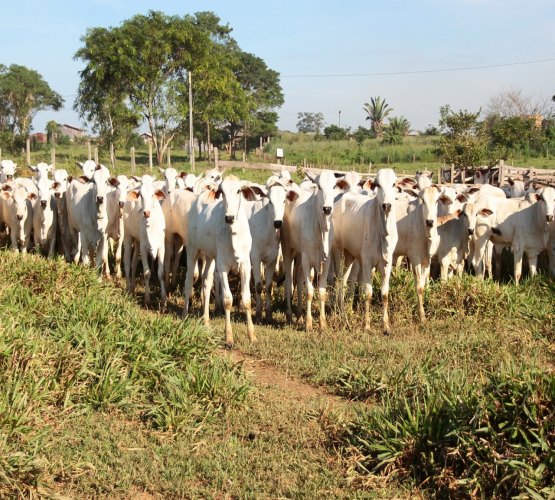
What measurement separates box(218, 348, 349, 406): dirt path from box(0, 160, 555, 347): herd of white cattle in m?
0.97

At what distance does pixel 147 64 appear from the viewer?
40750 millimetres

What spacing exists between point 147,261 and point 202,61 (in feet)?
108

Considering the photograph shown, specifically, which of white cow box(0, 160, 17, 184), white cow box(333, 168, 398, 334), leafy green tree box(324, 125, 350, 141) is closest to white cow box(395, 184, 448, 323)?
white cow box(333, 168, 398, 334)

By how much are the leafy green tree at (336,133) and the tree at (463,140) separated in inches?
1581

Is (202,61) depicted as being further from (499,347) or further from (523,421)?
(523,421)

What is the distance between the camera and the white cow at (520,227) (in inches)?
521

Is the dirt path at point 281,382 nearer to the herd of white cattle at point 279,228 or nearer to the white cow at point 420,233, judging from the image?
the herd of white cattle at point 279,228

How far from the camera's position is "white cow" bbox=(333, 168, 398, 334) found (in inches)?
405

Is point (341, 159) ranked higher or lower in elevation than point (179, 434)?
higher

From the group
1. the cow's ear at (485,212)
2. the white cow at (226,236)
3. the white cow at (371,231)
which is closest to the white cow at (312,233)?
the white cow at (371,231)

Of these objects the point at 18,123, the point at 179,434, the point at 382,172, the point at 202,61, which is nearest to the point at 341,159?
the point at 202,61

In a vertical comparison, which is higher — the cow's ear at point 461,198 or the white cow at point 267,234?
the cow's ear at point 461,198

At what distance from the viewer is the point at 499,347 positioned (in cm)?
896

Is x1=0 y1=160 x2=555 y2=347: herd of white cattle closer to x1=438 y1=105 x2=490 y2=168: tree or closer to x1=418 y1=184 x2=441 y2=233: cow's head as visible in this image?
x1=418 y1=184 x2=441 y2=233: cow's head
